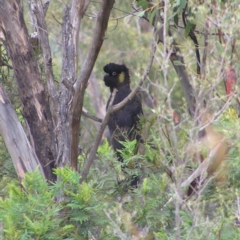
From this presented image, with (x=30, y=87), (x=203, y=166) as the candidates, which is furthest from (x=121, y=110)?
(x=203, y=166)

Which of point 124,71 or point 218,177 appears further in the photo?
point 124,71

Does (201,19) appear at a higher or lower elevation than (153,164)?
higher

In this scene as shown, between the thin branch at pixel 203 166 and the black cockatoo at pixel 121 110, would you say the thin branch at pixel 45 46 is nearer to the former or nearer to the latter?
the thin branch at pixel 203 166

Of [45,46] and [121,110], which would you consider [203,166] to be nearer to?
[45,46]

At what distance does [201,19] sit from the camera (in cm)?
337

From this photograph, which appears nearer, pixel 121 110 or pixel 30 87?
pixel 30 87

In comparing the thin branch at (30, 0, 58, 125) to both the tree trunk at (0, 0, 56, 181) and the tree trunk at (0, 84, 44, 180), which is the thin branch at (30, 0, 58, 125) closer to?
the tree trunk at (0, 0, 56, 181)

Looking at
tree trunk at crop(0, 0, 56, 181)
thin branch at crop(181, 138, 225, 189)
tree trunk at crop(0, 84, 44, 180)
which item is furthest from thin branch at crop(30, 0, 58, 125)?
thin branch at crop(181, 138, 225, 189)

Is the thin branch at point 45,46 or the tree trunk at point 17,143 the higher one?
the thin branch at point 45,46

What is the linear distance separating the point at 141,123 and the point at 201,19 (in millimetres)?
857

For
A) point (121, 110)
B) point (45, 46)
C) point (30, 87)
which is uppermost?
point (45, 46)

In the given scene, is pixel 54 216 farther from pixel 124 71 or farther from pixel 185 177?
pixel 124 71

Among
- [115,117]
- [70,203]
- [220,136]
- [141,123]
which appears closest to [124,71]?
[115,117]

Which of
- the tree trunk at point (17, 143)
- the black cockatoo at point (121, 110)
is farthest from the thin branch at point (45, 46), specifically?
the black cockatoo at point (121, 110)
